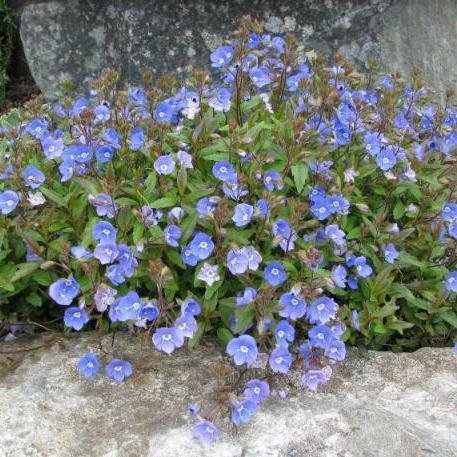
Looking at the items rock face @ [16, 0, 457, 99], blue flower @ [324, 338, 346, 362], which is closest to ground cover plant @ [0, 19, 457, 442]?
blue flower @ [324, 338, 346, 362]

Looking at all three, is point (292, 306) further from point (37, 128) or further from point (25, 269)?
point (37, 128)

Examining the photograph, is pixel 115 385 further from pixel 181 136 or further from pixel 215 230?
pixel 181 136

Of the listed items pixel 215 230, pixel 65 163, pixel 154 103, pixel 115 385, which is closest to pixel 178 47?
pixel 154 103

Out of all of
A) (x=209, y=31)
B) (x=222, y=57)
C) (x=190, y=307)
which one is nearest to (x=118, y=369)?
(x=190, y=307)

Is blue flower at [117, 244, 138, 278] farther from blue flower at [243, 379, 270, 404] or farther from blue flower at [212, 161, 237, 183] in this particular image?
blue flower at [243, 379, 270, 404]

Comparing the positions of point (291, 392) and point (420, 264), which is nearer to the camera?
point (291, 392)

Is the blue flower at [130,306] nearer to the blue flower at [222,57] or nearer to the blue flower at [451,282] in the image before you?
the blue flower at [451,282]
